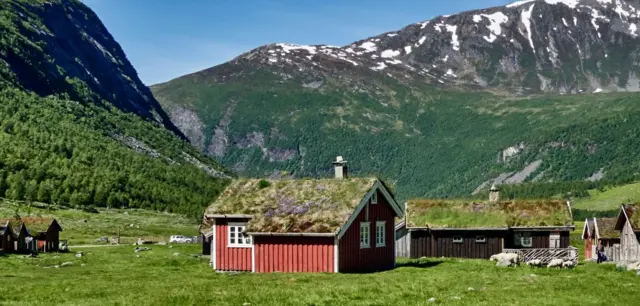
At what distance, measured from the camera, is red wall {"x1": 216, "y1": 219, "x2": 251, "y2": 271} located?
53.0 metres

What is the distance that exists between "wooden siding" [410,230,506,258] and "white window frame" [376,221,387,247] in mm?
22923

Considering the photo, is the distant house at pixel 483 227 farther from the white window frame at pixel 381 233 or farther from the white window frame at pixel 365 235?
the white window frame at pixel 365 235

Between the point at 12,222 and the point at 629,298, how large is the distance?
88.8 m

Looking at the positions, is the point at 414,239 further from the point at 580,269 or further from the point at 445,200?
the point at 580,269

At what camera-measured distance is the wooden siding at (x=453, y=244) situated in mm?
76375

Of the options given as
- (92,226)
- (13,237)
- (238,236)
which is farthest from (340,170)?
(92,226)

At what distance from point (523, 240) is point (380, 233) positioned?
85.5 ft

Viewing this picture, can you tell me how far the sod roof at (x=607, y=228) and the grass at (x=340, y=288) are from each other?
1532 inches

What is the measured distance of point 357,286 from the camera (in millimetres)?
37562

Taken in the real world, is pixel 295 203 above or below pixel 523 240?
above

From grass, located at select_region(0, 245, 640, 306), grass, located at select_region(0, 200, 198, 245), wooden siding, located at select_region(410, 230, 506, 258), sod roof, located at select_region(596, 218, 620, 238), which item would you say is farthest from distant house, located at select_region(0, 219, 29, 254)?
sod roof, located at select_region(596, 218, 620, 238)

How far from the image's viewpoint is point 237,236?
177 ft

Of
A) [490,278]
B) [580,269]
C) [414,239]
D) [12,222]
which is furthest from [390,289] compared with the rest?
[12,222]

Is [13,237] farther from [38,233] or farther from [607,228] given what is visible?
[607,228]
